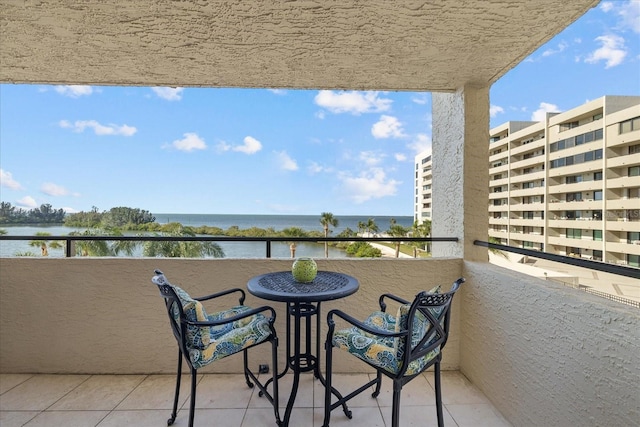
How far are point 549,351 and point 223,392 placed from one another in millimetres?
1948

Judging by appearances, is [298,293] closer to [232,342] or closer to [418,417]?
[232,342]

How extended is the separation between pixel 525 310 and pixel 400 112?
26.4 m

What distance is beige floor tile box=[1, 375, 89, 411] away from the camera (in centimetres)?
176

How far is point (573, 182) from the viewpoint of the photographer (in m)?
3.96

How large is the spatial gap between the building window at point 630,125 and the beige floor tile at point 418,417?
3.21m

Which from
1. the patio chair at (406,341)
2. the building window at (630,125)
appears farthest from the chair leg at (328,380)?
the building window at (630,125)

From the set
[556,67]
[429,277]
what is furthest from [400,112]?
[429,277]

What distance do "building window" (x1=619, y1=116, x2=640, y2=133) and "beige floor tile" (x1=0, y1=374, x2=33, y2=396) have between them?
18.5 feet

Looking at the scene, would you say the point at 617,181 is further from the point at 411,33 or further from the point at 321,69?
the point at 321,69

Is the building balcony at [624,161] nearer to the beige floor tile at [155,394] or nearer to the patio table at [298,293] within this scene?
the patio table at [298,293]

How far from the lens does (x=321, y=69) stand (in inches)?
78.9

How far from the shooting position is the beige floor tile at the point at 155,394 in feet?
5.80

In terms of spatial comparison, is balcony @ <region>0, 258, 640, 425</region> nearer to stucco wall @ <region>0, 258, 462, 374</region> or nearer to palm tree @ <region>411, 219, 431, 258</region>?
stucco wall @ <region>0, 258, 462, 374</region>

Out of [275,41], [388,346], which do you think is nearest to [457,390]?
[388,346]
